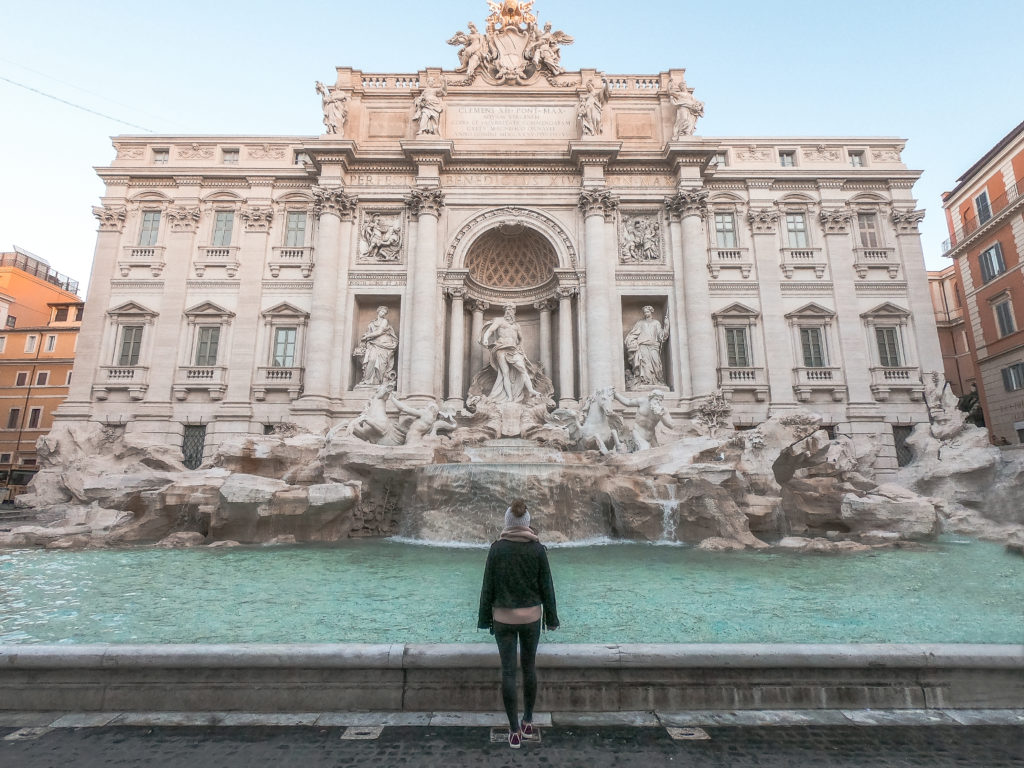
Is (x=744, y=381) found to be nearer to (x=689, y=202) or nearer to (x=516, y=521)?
(x=689, y=202)

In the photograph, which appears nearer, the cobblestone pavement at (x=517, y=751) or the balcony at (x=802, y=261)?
the cobblestone pavement at (x=517, y=751)

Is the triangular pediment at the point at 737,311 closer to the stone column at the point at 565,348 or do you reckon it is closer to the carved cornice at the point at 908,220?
the stone column at the point at 565,348

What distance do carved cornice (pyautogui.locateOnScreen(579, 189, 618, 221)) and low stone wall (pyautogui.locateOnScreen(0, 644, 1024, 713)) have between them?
59.8 feet

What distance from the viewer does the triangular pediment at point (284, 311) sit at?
19594mm

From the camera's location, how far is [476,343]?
67.7 ft

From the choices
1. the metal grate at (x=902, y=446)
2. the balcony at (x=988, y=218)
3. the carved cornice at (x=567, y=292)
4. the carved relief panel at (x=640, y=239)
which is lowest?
the metal grate at (x=902, y=446)

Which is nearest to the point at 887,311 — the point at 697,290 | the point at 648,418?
the point at 697,290

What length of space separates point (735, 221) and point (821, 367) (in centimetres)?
641

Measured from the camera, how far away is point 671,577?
6891mm

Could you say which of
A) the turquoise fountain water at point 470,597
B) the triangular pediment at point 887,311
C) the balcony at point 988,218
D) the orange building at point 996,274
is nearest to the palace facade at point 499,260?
the triangular pediment at point 887,311

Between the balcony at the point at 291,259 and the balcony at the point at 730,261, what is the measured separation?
15.1 meters

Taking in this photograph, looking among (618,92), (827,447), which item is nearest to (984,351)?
(827,447)

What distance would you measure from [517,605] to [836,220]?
74.9ft

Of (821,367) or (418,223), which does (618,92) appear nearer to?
(418,223)
